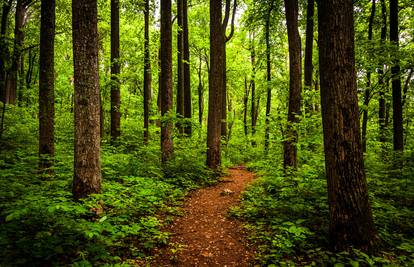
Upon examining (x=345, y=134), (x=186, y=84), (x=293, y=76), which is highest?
(x=186, y=84)

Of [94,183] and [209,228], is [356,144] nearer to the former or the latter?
[209,228]

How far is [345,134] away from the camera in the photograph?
4.16 m

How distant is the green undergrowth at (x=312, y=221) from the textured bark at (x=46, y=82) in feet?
17.3

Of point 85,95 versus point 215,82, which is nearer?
point 85,95

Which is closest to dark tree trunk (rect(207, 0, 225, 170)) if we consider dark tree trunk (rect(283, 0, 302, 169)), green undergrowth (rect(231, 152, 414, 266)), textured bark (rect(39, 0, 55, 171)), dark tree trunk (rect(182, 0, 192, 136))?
green undergrowth (rect(231, 152, 414, 266))

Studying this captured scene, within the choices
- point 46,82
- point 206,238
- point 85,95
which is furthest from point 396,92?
point 46,82

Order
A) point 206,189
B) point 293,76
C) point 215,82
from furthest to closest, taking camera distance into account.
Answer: point 215,82, point 206,189, point 293,76

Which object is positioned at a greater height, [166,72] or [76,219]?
[166,72]

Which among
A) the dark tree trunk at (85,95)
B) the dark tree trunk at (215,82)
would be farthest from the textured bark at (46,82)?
the dark tree trunk at (215,82)

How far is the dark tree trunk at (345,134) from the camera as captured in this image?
13.6ft

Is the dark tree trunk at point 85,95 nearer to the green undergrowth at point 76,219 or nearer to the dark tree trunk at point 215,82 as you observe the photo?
the green undergrowth at point 76,219

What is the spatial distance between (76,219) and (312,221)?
4.38m

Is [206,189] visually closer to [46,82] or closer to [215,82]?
[215,82]

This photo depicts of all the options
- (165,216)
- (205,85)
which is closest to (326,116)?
(165,216)
